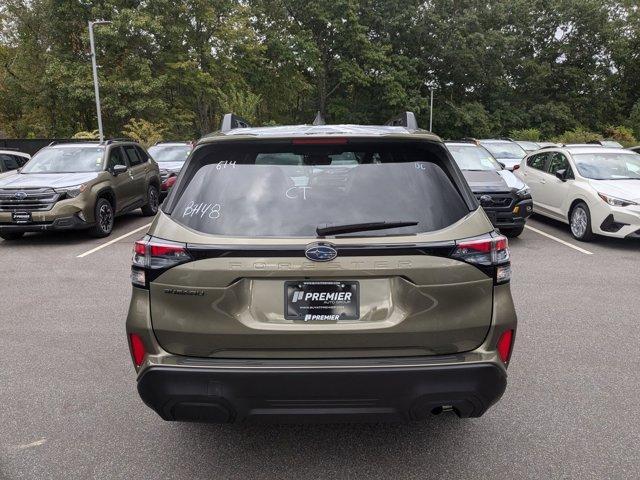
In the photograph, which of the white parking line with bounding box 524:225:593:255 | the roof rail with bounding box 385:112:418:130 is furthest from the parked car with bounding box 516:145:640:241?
the roof rail with bounding box 385:112:418:130

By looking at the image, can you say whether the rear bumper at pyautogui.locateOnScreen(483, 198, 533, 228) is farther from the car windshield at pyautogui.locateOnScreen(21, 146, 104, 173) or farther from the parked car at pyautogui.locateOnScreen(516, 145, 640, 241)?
the car windshield at pyautogui.locateOnScreen(21, 146, 104, 173)

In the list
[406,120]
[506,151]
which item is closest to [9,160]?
[406,120]

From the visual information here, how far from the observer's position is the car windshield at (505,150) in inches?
669

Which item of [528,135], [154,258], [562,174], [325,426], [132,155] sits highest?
[528,135]

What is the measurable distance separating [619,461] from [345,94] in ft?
155

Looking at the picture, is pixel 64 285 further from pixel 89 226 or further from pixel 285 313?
pixel 285 313

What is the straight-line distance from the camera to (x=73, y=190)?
916cm

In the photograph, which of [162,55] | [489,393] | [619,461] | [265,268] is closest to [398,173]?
[265,268]

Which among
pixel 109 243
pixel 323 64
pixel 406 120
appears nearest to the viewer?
pixel 406 120

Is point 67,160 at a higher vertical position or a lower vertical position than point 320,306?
higher

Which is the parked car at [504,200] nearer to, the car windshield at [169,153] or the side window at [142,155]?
the side window at [142,155]

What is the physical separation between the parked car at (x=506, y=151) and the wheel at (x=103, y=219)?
1143 cm

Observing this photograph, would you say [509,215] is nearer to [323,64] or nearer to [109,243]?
[109,243]

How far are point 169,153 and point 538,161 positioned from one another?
10.4 metres
